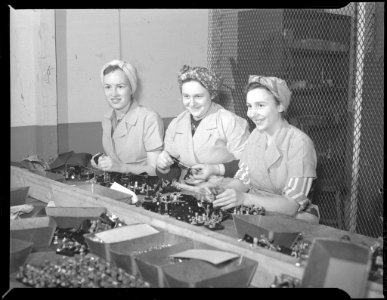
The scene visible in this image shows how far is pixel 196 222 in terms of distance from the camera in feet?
5.39

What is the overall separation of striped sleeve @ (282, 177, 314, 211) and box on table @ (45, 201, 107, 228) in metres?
0.75

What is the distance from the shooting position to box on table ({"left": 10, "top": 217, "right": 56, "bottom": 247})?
152 cm

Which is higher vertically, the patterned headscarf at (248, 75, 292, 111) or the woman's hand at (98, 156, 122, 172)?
the patterned headscarf at (248, 75, 292, 111)

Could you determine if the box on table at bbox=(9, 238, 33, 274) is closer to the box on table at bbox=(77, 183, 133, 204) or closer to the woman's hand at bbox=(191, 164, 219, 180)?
the box on table at bbox=(77, 183, 133, 204)

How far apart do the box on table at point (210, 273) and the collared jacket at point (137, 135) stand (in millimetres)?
1529

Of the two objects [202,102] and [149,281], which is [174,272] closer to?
[149,281]

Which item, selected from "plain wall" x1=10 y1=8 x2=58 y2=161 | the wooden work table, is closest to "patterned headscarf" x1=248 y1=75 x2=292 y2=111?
the wooden work table

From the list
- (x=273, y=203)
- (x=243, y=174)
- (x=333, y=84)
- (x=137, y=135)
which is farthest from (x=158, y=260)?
(x=333, y=84)

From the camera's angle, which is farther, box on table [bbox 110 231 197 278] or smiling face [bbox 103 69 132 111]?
smiling face [bbox 103 69 132 111]

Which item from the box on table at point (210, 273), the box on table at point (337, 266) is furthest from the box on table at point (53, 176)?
the box on table at point (337, 266)

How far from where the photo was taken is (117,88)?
2770 millimetres

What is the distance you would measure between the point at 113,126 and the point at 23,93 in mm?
606

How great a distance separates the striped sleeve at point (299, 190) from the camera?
1969 millimetres

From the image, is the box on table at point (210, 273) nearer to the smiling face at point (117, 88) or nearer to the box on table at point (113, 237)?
the box on table at point (113, 237)
